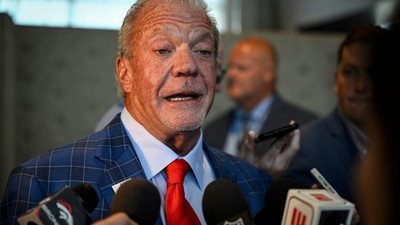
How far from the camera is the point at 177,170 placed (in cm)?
173

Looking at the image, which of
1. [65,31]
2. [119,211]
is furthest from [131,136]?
[65,31]

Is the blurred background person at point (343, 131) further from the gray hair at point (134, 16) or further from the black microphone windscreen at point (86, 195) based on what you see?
the black microphone windscreen at point (86, 195)

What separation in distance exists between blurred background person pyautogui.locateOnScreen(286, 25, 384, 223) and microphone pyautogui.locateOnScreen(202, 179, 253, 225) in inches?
37.3

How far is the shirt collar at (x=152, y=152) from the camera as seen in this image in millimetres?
1735

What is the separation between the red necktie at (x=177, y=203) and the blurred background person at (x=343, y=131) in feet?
2.54

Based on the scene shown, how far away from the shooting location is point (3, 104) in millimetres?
2875

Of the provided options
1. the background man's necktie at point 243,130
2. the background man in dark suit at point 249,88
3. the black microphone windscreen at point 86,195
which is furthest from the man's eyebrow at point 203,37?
the background man in dark suit at point 249,88

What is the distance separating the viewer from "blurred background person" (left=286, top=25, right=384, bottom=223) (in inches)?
93.7

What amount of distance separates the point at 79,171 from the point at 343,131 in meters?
1.29

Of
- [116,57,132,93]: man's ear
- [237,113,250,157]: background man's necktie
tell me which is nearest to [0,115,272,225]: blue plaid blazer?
[116,57,132,93]: man's ear

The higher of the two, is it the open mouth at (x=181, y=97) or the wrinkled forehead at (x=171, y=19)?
the wrinkled forehead at (x=171, y=19)

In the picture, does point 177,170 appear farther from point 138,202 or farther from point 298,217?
point 298,217

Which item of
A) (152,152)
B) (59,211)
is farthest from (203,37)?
(59,211)

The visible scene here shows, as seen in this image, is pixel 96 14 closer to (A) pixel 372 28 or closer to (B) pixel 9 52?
(B) pixel 9 52
